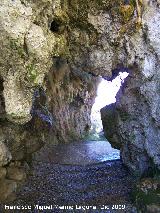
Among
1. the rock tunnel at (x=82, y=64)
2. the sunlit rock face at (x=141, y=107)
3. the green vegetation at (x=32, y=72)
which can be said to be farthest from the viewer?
the sunlit rock face at (x=141, y=107)

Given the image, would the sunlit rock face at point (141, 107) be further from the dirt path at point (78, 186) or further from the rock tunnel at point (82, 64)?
the dirt path at point (78, 186)

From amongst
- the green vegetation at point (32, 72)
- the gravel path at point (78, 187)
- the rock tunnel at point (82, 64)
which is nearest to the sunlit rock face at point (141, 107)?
the rock tunnel at point (82, 64)

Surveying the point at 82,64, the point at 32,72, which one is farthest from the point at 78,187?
the point at 32,72

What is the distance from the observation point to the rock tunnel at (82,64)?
807cm

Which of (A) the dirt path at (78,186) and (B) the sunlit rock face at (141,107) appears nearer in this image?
(B) the sunlit rock face at (141,107)

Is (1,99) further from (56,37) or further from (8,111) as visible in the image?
(56,37)

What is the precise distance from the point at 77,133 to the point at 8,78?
593 inches

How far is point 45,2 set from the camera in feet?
27.9

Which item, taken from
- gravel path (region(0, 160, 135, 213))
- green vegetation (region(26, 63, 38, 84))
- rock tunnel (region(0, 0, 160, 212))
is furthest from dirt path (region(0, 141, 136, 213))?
green vegetation (region(26, 63, 38, 84))

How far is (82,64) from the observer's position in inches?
443

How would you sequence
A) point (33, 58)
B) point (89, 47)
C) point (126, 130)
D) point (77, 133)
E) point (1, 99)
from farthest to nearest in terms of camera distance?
point (77, 133) → point (126, 130) → point (89, 47) → point (1, 99) → point (33, 58)

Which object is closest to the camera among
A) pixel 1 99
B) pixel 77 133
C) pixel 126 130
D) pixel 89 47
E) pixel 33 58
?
pixel 33 58

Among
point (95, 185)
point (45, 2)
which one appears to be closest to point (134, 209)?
point (95, 185)

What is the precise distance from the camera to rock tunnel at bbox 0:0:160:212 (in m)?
8.07
